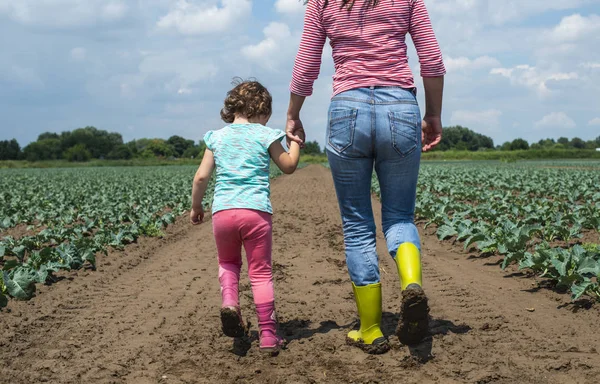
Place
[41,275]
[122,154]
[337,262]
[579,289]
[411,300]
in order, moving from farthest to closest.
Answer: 1. [122,154]
2. [337,262]
3. [41,275]
4. [579,289]
5. [411,300]

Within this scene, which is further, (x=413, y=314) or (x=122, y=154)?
(x=122, y=154)

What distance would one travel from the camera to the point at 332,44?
3494mm

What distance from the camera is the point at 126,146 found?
11738 cm

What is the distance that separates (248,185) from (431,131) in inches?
46.2

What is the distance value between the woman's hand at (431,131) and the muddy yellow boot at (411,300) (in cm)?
65

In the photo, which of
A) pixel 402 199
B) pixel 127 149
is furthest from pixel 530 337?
pixel 127 149

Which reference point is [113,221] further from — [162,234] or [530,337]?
[530,337]

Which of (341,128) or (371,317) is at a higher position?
(341,128)

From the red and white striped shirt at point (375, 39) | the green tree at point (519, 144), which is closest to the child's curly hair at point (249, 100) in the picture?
the red and white striped shirt at point (375, 39)

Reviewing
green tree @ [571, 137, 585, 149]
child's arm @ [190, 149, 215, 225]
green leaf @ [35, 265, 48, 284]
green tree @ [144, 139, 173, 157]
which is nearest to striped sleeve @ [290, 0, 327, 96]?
child's arm @ [190, 149, 215, 225]

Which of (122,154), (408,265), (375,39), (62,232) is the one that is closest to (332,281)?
(408,265)

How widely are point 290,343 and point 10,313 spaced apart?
2693 mm

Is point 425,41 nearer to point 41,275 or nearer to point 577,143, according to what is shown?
point 41,275

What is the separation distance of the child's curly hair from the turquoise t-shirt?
0.39ft
